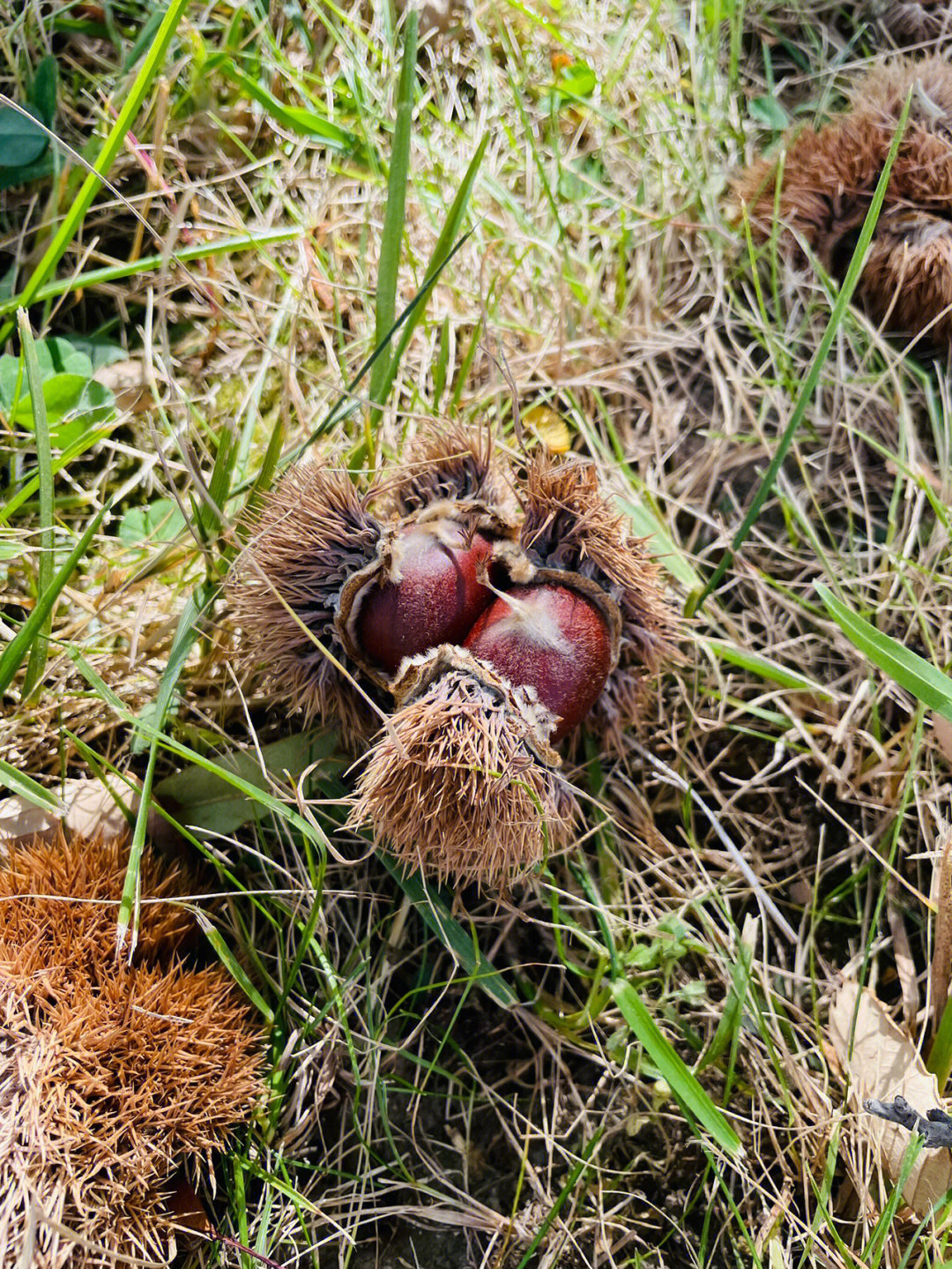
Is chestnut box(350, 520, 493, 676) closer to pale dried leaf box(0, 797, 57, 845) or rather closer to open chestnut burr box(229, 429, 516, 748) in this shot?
open chestnut burr box(229, 429, 516, 748)

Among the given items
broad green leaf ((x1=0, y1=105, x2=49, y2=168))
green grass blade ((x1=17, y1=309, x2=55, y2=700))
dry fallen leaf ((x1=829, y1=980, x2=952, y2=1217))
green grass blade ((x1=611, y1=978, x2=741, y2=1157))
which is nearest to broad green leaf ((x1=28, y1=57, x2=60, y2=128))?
broad green leaf ((x1=0, y1=105, x2=49, y2=168))

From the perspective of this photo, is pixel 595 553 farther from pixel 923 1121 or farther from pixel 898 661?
pixel 923 1121

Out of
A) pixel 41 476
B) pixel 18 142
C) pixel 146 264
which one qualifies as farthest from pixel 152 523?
pixel 18 142

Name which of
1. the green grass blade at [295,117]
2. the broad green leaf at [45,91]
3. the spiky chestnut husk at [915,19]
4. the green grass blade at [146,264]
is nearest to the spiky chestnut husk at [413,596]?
the green grass blade at [146,264]

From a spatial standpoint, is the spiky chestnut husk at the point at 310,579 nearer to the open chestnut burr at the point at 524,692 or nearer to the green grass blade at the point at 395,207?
the open chestnut burr at the point at 524,692

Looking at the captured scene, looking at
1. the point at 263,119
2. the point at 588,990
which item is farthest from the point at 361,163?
the point at 588,990

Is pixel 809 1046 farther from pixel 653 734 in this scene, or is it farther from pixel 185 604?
pixel 185 604
